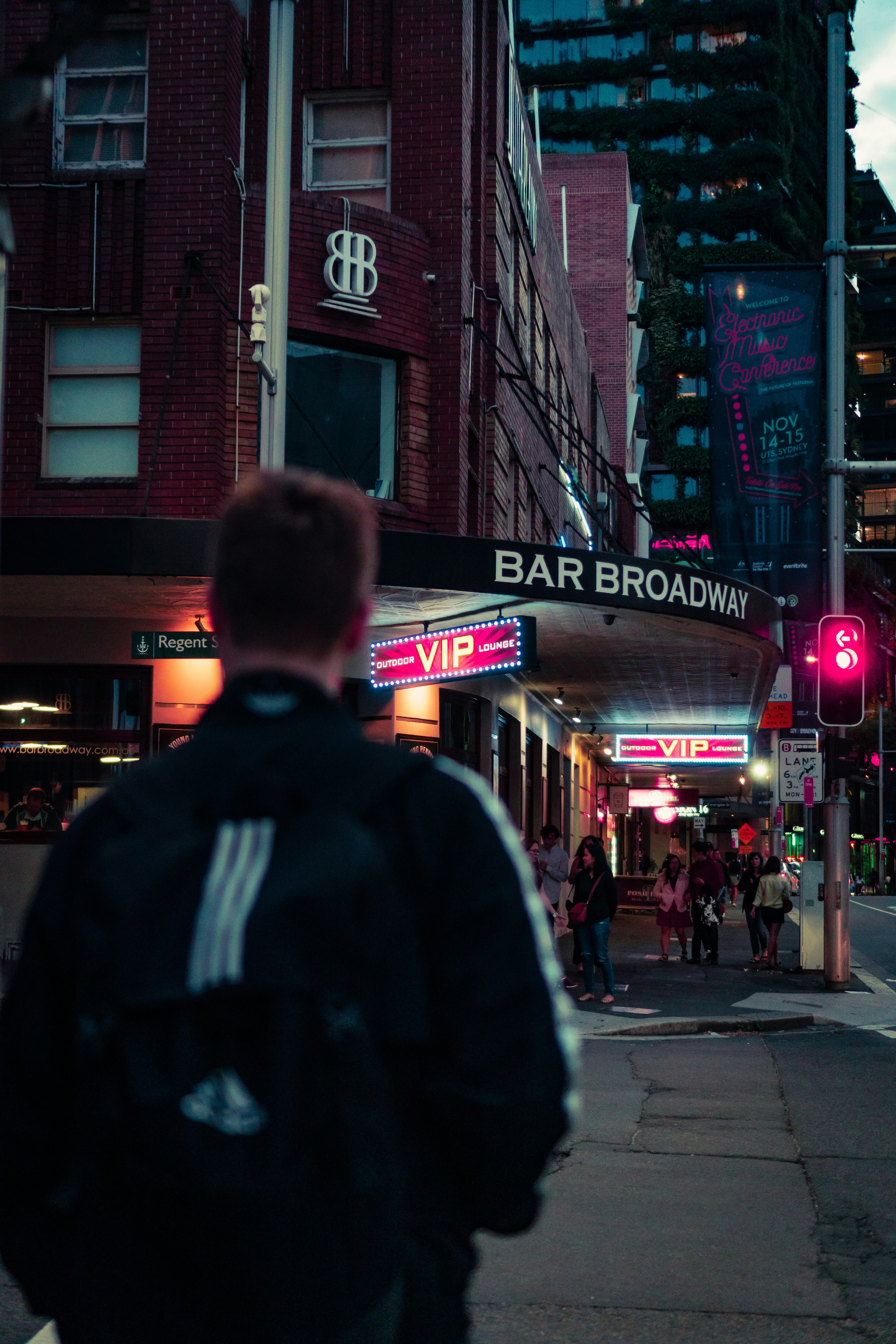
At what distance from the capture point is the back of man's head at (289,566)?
1934 millimetres

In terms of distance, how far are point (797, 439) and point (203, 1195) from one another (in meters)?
18.4

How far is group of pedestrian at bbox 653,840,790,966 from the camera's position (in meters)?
22.4

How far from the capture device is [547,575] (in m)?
16.1

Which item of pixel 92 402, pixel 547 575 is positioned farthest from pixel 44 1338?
pixel 92 402

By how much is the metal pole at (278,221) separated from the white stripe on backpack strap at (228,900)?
38.0 ft

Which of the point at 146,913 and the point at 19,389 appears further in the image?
the point at 19,389

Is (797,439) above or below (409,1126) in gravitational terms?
above

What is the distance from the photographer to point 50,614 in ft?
59.8

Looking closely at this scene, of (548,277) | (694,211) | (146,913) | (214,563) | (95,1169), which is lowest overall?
(95,1169)

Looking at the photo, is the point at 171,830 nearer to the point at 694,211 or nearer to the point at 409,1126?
the point at 409,1126

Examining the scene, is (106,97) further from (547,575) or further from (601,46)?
(601,46)

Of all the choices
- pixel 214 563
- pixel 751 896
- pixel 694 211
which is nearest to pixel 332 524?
pixel 214 563

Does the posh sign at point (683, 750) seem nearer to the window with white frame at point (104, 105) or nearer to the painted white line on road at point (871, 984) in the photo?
the painted white line on road at point (871, 984)

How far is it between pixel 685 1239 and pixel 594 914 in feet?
34.0
